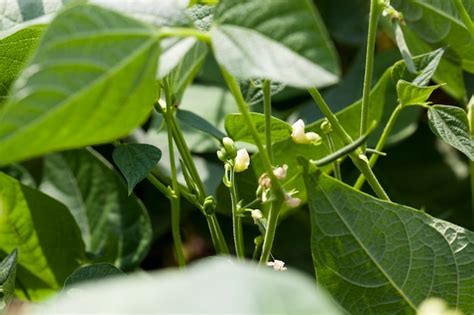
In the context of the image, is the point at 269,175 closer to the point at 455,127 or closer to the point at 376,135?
the point at 455,127

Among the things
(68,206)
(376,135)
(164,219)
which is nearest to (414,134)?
(376,135)

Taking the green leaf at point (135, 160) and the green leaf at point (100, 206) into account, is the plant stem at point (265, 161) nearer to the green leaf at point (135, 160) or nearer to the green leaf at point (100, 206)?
the green leaf at point (135, 160)

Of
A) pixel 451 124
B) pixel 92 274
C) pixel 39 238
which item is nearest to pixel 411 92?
pixel 451 124

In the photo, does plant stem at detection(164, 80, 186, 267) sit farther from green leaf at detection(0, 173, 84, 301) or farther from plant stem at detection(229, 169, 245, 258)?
green leaf at detection(0, 173, 84, 301)

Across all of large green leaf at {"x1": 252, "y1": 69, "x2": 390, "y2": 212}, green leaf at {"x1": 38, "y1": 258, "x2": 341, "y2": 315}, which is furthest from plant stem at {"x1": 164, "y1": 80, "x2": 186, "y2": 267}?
green leaf at {"x1": 38, "y1": 258, "x2": 341, "y2": 315}

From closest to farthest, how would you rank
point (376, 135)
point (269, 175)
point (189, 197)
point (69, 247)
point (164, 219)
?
point (269, 175) < point (189, 197) < point (69, 247) < point (376, 135) < point (164, 219)

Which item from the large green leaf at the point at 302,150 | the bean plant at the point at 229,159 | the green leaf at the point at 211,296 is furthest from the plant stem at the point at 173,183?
the green leaf at the point at 211,296
